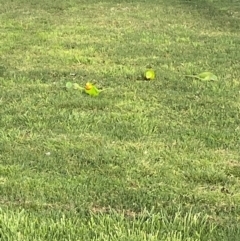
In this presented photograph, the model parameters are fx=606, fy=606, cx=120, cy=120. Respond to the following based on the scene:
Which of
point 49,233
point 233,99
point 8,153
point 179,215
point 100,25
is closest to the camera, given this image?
point 49,233

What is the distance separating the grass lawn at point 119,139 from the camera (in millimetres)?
3137

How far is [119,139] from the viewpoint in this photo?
15.1ft

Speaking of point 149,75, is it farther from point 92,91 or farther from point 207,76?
point 92,91

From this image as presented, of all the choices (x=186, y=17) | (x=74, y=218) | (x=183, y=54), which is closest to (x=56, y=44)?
(x=183, y=54)

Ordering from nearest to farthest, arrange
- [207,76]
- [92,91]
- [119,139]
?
1. [119,139]
2. [92,91]
3. [207,76]

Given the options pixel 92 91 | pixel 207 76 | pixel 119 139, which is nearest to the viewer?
pixel 119 139

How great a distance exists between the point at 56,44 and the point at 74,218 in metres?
5.63

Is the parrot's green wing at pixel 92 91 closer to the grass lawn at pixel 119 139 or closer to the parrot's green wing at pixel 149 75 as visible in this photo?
the grass lawn at pixel 119 139

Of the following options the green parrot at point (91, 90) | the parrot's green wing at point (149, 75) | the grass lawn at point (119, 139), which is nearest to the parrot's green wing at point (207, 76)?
the grass lawn at point (119, 139)

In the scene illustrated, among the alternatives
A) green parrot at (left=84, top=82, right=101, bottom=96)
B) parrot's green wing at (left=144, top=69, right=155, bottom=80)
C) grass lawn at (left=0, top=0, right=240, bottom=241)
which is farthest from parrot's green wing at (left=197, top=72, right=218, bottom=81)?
green parrot at (left=84, top=82, right=101, bottom=96)

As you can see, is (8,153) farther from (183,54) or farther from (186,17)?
(186,17)

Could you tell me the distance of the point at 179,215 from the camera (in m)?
3.22

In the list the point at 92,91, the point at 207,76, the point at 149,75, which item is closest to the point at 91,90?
the point at 92,91

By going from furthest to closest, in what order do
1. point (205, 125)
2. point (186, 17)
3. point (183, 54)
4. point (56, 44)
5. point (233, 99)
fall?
point (186, 17) < point (56, 44) < point (183, 54) < point (233, 99) < point (205, 125)
